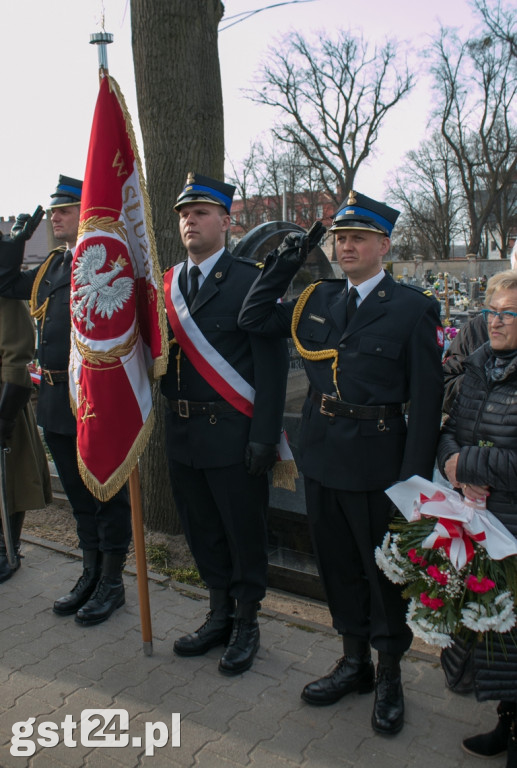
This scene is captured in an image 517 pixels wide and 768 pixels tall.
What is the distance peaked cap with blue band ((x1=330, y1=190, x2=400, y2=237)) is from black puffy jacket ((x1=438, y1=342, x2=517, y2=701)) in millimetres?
651

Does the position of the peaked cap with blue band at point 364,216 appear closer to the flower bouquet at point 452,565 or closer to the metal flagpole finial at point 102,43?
the flower bouquet at point 452,565

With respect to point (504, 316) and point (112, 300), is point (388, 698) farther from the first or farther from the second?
point (112, 300)

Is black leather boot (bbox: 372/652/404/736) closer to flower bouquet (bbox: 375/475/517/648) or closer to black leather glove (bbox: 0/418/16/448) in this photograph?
flower bouquet (bbox: 375/475/517/648)

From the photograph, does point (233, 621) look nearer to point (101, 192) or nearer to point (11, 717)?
point (11, 717)

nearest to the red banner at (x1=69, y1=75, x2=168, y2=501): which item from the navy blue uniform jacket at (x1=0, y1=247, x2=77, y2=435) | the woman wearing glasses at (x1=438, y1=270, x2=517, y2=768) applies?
the navy blue uniform jacket at (x1=0, y1=247, x2=77, y2=435)

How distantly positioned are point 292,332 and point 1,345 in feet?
6.31

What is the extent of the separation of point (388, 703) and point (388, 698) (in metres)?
0.02

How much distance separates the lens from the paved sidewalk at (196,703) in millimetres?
2492

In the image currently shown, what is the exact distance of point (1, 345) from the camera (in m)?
3.87

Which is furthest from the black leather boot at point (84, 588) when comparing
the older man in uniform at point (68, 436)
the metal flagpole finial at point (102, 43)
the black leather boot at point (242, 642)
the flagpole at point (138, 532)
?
the metal flagpole finial at point (102, 43)

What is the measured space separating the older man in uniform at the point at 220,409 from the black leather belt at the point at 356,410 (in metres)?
0.40

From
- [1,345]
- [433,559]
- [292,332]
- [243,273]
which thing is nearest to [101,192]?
[243,273]

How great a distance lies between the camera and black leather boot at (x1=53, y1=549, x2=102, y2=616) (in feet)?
11.7

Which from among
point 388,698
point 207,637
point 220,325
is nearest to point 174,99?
point 220,325
